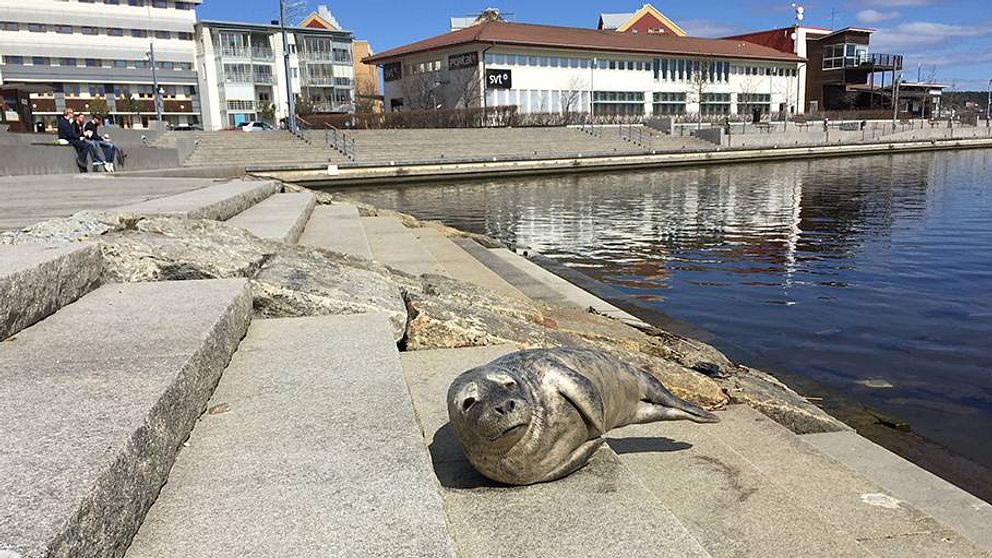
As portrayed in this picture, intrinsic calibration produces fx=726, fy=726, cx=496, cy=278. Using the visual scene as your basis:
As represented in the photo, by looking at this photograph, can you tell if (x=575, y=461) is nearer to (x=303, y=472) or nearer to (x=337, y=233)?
(x=303, y=472)

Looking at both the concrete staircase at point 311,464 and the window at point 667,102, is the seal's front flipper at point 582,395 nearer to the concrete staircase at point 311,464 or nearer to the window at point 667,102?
the concrete staircase at point 311,464

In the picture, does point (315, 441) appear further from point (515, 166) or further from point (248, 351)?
point (515, 166)

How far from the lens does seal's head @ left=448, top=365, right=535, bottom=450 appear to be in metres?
2.54

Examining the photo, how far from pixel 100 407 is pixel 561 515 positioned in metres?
1.57

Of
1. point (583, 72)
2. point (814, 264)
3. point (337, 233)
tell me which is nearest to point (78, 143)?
point (337, 233)

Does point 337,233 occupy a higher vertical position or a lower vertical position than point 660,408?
higher

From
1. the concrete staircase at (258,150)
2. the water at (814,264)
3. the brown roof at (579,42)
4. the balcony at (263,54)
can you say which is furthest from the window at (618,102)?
the water at (814,264)

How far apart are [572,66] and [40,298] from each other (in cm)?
6518

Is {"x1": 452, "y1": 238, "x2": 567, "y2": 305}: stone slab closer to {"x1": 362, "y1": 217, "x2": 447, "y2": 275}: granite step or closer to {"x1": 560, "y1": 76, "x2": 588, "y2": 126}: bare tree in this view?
{"x1": 362, "y1": 217, "x2": 447, "y2": 275}: granite step

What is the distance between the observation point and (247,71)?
7819 cm

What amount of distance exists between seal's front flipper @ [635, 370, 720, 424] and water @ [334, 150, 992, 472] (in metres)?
3.34

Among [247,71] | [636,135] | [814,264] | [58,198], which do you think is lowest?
[814,264]

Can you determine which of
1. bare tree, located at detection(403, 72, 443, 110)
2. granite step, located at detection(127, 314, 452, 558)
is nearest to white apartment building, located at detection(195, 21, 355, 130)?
bare tree, located at detection(403, 72, 443, 110)

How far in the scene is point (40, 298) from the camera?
348 cm
